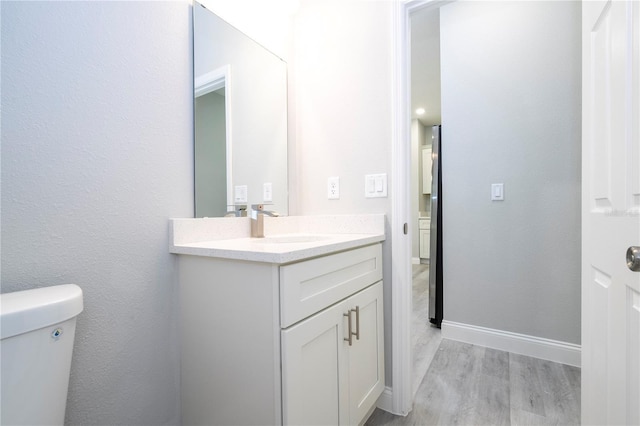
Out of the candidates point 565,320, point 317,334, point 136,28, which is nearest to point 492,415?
point 565,320

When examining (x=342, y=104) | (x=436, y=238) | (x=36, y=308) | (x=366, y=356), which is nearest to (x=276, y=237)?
(x=366, y=356)

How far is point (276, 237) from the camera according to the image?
4.75ft

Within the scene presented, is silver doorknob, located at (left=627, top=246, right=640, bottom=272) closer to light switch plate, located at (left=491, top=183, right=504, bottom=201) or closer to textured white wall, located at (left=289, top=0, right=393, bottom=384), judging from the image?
textured white wall, located at (left=289, top=0, right=393, bottom=384)

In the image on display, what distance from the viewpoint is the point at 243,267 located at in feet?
3.06

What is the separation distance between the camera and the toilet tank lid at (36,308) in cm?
63

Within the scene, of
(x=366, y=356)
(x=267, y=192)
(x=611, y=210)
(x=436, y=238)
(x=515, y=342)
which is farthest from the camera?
(x=436, y=238)

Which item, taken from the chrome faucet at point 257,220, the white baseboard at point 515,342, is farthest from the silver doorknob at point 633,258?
the white baseboard at point 515,342

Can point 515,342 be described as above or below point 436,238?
below

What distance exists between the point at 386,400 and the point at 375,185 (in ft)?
3.41

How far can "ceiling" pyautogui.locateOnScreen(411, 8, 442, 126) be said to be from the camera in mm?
2799

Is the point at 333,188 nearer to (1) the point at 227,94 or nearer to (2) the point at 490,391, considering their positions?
(1) the point at 227,94

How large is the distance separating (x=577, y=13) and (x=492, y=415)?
2.28m

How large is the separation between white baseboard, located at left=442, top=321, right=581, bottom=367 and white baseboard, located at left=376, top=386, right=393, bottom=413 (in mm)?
1014

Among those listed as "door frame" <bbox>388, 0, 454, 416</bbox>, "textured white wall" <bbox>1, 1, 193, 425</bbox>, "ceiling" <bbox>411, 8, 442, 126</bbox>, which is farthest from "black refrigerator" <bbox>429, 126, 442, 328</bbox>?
"textured white wall" <bbox>1, 1, 193, 425</bbox>
